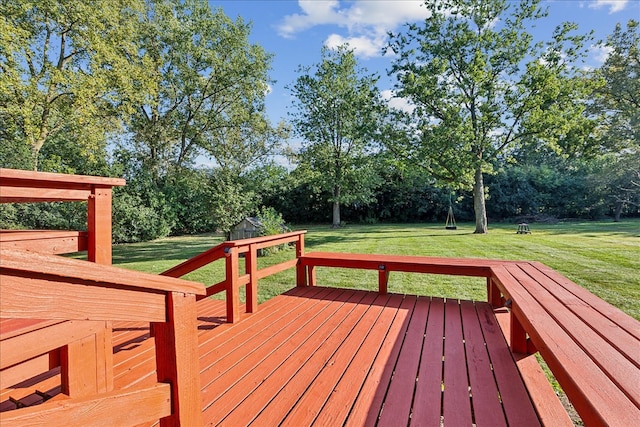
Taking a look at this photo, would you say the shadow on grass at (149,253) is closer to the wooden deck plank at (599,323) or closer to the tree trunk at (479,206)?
the wooden deck plank at (599,323)

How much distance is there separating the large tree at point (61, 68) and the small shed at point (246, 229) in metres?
5.92

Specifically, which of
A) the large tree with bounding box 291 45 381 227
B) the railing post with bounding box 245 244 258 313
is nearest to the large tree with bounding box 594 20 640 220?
the large tree with bounding box 291 45 381 227

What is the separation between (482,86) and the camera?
40.5 ft

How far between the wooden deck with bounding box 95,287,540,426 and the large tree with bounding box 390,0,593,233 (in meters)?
10.4

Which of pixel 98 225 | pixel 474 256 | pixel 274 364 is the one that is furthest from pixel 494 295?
pixel 474 256

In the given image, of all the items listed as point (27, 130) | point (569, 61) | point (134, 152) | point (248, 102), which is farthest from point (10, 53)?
point (569, 61)

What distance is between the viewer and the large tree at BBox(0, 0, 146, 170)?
30.2ft

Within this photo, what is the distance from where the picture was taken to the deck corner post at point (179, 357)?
1019mm

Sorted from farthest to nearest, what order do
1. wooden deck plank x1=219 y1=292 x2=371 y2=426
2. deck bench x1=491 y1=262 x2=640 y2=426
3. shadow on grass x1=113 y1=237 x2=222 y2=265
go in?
1. shadow on grass x1=113 y1=237 x2=222 y2=265
2. wooden deck plank x1=219 y1=292 x2=371 y2=426
3. deck bench x1=491 y1=262 x2=640 y2=426

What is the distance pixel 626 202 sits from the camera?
1791cm

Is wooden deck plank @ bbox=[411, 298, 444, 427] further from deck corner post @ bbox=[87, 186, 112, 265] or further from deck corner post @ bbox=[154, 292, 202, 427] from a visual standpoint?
deck corner post @ bbox=[87, 186, 112, 265]

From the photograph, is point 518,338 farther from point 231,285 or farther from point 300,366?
point 231,285

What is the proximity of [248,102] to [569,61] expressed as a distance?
1330 cm

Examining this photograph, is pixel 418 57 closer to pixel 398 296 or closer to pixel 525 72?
pixel 525 72
